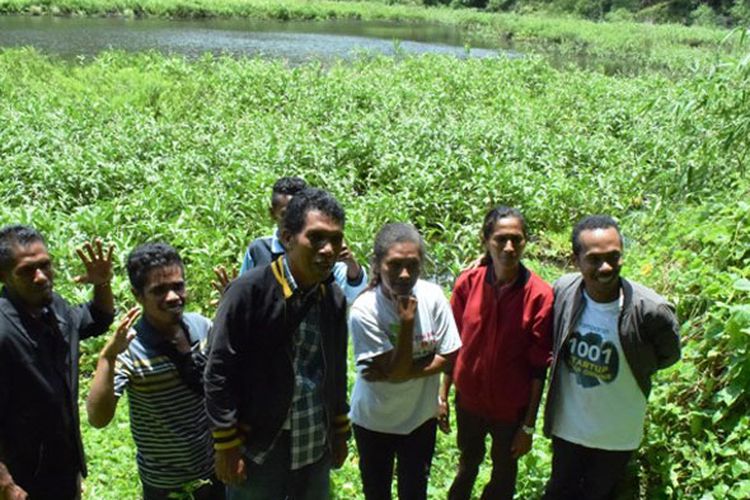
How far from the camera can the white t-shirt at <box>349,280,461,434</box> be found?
2.80 m

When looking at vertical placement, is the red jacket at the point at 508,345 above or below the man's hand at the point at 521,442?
above

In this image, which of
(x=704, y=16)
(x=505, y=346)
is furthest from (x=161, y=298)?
(x=704, y=16)

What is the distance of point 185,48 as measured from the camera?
2416 centimetres

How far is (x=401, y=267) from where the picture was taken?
274 cm

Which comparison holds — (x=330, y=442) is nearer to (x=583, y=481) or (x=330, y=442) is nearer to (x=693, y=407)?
(x=583, y=481)

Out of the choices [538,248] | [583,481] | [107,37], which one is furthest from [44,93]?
[107,37]

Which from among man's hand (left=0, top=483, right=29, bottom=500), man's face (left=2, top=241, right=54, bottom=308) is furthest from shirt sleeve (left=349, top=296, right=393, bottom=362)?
man's hand (left=0, top=483, right=29, bottom=500)

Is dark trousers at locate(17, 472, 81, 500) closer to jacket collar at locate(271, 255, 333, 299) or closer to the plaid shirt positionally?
the plaid shirt

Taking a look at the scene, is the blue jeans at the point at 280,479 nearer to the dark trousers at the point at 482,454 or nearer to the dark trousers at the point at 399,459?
the dark trousers at the point at 399,459

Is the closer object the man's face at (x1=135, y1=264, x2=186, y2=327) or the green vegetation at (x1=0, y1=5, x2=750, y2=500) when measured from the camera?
the man's face at (x1=135, y1=264, x2=186, y2=327)

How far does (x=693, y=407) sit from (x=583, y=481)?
2.34 feet

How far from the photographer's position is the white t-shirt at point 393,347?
2799mm

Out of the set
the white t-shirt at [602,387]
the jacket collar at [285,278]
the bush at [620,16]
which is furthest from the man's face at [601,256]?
the bush at [620,16]

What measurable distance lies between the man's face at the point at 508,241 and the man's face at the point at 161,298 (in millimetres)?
1346
